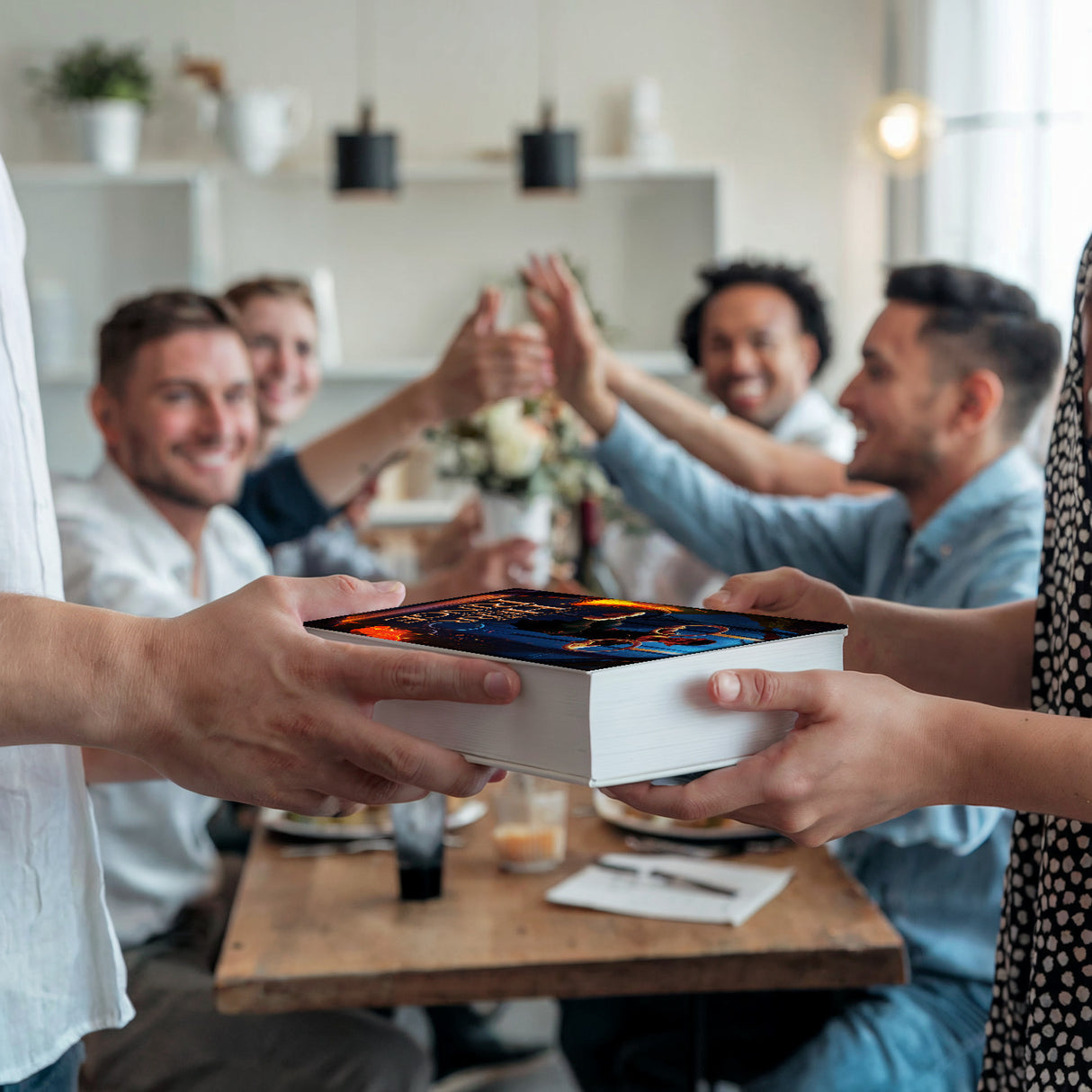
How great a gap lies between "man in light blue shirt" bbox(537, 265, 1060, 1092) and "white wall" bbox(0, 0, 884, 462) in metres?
2.37

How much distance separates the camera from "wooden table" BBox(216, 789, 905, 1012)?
1268mm

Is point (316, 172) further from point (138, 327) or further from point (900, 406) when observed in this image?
point (900, 406)

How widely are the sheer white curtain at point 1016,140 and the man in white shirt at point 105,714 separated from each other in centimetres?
220

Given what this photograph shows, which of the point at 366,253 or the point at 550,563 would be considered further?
the point at 366,253

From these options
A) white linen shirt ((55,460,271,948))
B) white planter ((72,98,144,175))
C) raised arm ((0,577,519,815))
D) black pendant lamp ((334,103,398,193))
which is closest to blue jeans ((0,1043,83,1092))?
raised arm ((0,577,519,815))

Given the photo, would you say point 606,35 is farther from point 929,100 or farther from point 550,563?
point 550,563

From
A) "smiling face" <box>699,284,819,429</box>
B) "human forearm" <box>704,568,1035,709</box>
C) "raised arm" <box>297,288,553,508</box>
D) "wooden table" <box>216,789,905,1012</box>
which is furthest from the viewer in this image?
"smiling face" <box>699,284,819,429</box>

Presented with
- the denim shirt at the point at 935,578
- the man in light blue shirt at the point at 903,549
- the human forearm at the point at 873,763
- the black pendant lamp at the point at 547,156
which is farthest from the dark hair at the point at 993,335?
the black pendant lamp at the point at 547,156

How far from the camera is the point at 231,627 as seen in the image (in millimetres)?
713

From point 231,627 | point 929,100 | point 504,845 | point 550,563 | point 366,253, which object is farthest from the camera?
point 366,253

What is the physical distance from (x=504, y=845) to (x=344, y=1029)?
331mm

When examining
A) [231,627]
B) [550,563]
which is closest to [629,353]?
[550,563]

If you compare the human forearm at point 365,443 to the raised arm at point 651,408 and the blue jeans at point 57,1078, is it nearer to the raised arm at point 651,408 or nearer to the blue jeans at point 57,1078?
the raised arm at point 651,408

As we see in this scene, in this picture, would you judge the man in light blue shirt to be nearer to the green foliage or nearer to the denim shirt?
the denim shirt
